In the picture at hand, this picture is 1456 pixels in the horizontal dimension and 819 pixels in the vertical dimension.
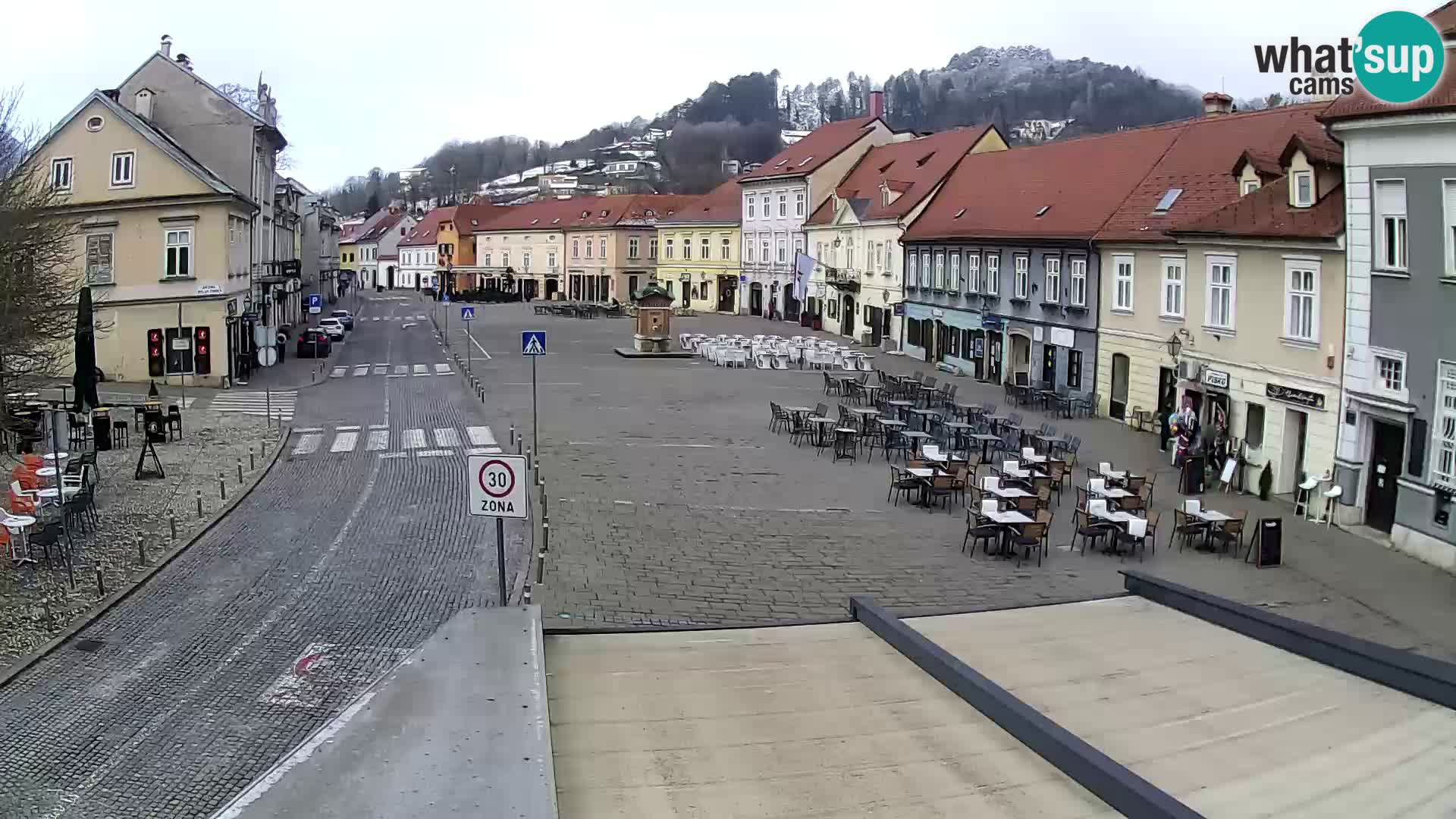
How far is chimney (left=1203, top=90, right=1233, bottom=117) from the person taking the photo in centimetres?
4028

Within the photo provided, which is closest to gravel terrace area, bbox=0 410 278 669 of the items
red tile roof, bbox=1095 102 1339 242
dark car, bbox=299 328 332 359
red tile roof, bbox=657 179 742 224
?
dark car, bbox=299 328 332 359

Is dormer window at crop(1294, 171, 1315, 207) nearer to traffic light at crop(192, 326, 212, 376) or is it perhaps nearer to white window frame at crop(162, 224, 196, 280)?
traffic light at crop(192, 326, 212, 376)

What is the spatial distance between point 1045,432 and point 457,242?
337 feet

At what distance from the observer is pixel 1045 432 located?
28422 millimetres

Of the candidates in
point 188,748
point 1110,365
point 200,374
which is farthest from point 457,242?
point 188,748

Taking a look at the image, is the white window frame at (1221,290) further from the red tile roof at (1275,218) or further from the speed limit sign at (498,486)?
the speed limit sign at (498,486)

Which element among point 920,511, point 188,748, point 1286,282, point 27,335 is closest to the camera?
point 188,748

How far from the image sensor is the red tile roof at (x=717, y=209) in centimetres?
8606

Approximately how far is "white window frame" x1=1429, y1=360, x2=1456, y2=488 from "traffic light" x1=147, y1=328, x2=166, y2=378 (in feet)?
120

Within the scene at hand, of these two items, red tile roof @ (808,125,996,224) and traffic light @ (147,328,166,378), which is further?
red tile roof @ (808,125,996,224)

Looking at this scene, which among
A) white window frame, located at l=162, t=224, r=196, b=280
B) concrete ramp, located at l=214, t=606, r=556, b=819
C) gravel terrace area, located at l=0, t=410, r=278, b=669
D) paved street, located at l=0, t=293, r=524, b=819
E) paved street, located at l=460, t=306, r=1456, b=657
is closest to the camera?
concrete ramp, located at l=214, t=606, r=556, b=819

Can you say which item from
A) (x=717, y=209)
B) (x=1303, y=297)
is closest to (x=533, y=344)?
(x=1303, y=297)

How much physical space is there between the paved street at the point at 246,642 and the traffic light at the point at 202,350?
16.8 m

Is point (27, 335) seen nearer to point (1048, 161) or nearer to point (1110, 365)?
point (1110, 365)
